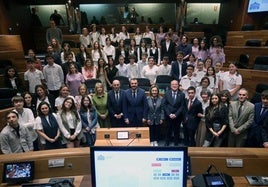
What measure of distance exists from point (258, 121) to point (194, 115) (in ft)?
3.22

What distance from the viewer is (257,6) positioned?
8.43 metres

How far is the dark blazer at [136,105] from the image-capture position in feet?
13.6

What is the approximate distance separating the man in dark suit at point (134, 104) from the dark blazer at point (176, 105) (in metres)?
0.36

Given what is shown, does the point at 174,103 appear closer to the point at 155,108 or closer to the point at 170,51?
the point at 155,108

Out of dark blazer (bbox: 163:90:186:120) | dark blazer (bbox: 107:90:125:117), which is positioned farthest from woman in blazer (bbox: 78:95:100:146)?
dark blazer (bbox: 163:90:186:120)

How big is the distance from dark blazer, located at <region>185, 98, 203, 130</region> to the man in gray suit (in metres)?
0.57

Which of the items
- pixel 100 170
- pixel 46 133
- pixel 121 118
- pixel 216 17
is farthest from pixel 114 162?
pixel 216 17

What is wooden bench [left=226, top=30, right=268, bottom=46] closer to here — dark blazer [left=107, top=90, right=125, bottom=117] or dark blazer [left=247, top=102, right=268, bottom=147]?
dark blazer [left=247, top=102, right=268, bottom=147]

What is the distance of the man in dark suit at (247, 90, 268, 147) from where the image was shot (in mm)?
3273

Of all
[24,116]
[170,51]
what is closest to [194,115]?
[24,116]

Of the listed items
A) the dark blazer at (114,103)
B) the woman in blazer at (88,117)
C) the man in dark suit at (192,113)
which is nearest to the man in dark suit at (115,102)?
the dark blazer at (114,103)

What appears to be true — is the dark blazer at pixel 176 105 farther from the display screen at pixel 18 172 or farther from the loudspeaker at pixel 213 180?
the display screen at pixel 18 172

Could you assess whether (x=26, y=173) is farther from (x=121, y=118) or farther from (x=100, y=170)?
(x=121, y=118)

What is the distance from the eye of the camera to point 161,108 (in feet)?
13.8
